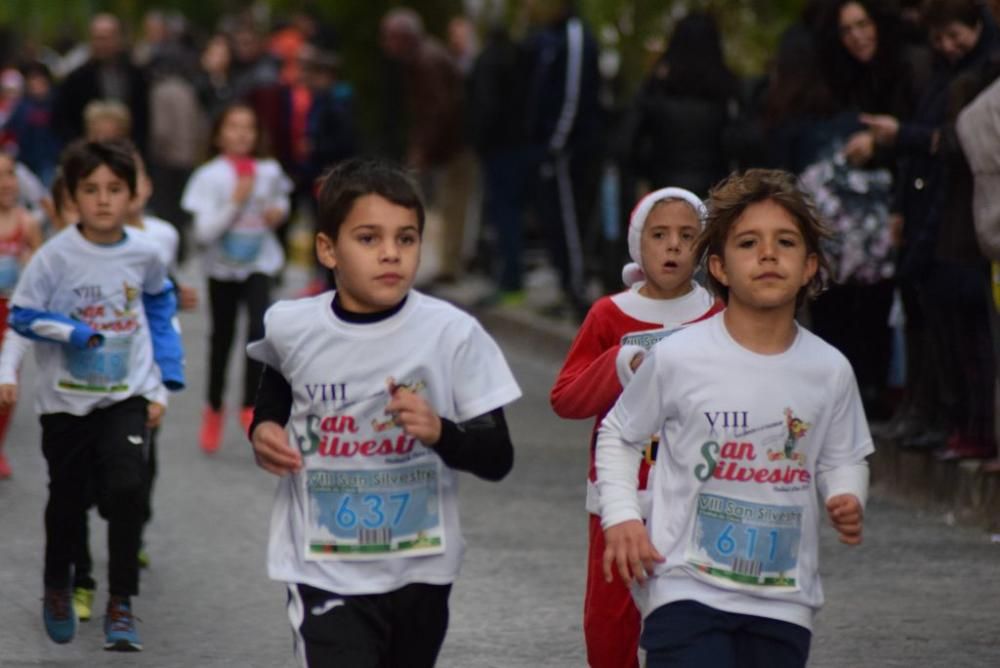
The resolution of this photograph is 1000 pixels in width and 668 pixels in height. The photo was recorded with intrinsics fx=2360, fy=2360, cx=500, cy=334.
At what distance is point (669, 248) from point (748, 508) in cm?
122

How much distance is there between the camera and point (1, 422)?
11.0 m

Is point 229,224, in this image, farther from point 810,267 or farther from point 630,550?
point 630,550

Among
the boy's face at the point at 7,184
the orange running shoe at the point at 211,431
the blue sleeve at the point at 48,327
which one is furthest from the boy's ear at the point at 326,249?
the orange running shoe at the point at 211,431

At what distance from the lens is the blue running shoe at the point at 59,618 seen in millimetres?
7535

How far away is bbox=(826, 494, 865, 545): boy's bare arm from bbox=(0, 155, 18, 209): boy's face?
6.22 meters

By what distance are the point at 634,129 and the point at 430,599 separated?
770 centimetres

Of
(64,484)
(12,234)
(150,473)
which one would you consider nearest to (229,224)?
(12,234)

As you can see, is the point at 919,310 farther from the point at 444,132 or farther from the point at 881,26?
the point at 444,132

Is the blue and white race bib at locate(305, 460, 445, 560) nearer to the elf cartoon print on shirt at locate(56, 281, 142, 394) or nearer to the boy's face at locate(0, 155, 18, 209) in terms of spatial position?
the elf cartoon print on shirt at locate(56, 281, 142, 394)

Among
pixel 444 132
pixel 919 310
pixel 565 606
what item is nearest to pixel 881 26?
pixel 919 310

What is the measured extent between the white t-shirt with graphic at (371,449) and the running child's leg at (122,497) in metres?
2.25

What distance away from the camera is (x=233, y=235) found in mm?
12281

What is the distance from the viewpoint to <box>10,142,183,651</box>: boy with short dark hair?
24.8 ft

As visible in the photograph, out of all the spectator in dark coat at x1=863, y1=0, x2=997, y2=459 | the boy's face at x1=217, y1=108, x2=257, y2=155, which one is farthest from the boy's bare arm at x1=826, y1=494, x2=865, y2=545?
the boy's face at x1=217, y1=108, x2=257, y2=155
